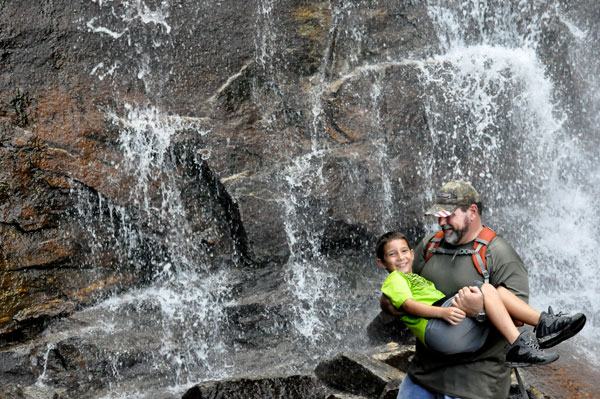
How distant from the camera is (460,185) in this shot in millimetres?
4418

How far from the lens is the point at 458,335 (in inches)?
160

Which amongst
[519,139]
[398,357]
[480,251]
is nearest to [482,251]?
[480,251]

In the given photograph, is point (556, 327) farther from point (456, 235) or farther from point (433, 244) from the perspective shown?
point (433, 244)

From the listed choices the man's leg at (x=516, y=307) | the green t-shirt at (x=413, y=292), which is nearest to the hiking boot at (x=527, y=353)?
the man's leg at (x=516, y=307)

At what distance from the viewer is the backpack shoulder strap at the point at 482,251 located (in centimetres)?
419

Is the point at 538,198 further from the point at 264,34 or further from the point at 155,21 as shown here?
the point at 155,21

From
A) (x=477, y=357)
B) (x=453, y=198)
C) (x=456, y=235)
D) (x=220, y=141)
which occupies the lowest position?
(x=477, y=357)

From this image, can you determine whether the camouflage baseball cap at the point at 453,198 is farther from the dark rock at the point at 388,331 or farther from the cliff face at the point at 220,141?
the cliff face at the point at 220,141

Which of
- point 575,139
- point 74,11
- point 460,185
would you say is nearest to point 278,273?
point 74,11

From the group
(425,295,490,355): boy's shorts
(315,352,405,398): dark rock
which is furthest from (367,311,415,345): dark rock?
(425,295,490,355): boy's shorts

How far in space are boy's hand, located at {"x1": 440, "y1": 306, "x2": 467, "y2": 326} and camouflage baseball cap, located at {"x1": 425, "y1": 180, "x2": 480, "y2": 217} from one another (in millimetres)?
649

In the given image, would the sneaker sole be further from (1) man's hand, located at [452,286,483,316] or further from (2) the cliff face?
(2) the cliff face

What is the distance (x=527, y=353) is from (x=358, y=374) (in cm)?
277

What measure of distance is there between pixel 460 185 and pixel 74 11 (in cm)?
627
